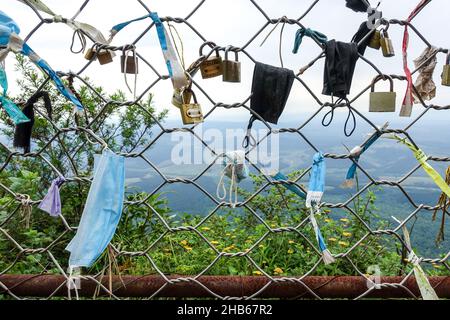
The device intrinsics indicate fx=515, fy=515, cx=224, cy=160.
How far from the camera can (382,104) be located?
0.87 metres

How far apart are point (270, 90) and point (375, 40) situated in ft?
0.66

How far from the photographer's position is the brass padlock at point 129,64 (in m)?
0.88

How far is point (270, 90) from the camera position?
879 mm

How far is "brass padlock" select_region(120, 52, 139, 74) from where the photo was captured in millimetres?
883

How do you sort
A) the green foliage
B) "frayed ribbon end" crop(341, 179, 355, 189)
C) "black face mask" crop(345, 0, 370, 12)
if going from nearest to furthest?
1. "black face mask" crop(345, 0, 370, 12)
2. "frayed ribbon end" crop(341, 179, 355, 189)
3. the green foliage

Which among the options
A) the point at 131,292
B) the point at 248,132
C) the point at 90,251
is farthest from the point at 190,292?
the point at 248,132

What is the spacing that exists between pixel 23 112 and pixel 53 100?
1.40ft

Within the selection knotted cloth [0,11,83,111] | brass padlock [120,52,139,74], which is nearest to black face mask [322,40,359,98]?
brass padlock [120,52,139,74]

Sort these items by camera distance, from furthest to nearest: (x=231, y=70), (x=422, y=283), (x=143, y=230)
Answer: (x=143, y=230), (x=422, y=283), (x=231, y=70)

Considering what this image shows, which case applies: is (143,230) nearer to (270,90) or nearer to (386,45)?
(270,90)

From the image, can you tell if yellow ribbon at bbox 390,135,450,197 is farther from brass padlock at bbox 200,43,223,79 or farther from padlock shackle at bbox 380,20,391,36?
brass padlock at bbox 200,43,223,79

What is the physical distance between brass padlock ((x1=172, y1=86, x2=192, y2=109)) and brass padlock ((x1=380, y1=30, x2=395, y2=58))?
337 millimetres

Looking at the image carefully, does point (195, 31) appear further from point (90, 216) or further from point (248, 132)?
point (90, 216)

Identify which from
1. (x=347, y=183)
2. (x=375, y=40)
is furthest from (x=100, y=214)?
(x=375, y=40)
